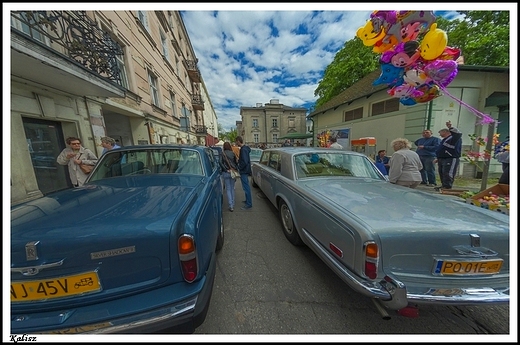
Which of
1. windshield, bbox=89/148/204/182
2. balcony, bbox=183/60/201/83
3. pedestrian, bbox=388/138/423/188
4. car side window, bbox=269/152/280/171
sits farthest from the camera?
balcony, bbox=183/60/201/83

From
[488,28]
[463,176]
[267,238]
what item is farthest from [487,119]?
[488,28]

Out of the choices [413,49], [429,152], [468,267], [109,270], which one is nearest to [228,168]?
[109,270]

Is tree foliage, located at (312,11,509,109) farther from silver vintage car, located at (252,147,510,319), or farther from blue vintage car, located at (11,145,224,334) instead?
blue vintage car, located at (11,145,224,334)

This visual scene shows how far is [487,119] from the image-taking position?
275 centimetres

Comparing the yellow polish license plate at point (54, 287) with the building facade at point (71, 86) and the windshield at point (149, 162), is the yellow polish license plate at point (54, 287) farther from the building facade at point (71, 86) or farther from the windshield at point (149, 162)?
the building facade at point (71, 86)

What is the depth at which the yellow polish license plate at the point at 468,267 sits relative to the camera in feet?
4.69

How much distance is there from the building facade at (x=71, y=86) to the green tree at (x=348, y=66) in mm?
14132

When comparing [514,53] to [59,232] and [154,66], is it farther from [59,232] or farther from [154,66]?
[154,66]

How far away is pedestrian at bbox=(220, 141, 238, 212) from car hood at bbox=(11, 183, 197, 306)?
2.63 m

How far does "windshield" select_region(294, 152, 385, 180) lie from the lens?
311cm

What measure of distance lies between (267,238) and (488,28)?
17.0 metres

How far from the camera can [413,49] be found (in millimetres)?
3029

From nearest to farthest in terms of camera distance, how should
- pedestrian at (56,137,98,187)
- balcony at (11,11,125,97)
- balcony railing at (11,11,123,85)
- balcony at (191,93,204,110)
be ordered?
balcony at (11,11,125,97) < pedestrian at (56,137,98,187) < balcony railing at (11,11,123,85) < balcony at (191,93,204,110)

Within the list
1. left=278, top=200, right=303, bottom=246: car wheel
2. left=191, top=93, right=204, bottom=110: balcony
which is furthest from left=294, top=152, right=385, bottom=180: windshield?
left=191, top=93, right=204, bottom=110: balcony
